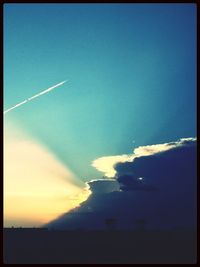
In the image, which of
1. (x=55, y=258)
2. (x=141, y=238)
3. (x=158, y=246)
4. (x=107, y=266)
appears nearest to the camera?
(x=107, y=266)

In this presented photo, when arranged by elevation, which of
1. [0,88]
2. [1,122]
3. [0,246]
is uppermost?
[0,88]

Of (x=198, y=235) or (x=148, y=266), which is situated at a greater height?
(x=198, y=235)

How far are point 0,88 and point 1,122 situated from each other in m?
1.40

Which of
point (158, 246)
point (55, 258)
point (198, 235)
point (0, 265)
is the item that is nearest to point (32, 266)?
point (0, 265)

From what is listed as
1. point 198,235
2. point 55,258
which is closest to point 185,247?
point 55,258

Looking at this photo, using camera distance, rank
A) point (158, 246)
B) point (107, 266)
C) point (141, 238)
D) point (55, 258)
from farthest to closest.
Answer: point (141, 238) → point (158, 246) → point (55, 258) → point (107, 266)

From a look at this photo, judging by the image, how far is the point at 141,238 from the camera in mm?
117438

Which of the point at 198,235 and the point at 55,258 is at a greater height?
the point at 198,235

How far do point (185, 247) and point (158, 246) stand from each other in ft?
22.6

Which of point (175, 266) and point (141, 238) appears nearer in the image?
point (175, 266)

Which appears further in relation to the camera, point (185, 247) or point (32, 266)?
point (185, 247)

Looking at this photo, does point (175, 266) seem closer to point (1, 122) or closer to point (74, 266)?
point (74, 266)

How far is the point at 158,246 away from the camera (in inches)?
3738

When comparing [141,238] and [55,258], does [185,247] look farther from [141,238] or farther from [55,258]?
[55,258]
